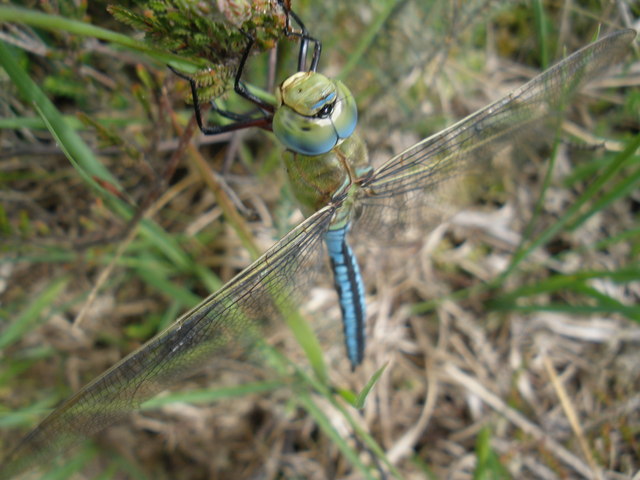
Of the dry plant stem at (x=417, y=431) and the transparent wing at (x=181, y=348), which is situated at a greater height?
the transparent wing at (x=181, y=348)

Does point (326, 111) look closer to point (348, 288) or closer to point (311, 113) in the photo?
point (311, 113)

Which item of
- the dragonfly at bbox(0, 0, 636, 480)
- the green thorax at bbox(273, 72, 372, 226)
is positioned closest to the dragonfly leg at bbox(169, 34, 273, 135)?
the dragonfly at bbox(0, 0, 636, 480)

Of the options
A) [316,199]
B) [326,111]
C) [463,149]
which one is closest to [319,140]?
[326,111]

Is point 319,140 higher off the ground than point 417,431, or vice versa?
point 319,140

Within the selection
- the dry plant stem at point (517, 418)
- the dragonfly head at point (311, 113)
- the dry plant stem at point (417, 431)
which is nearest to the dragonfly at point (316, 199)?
the dragonfly head at point (311, 113)

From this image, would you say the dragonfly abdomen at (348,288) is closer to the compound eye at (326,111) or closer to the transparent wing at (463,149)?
the transparent wing at (463,149)

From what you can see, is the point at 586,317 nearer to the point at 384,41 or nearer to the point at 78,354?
the point at 384,41
